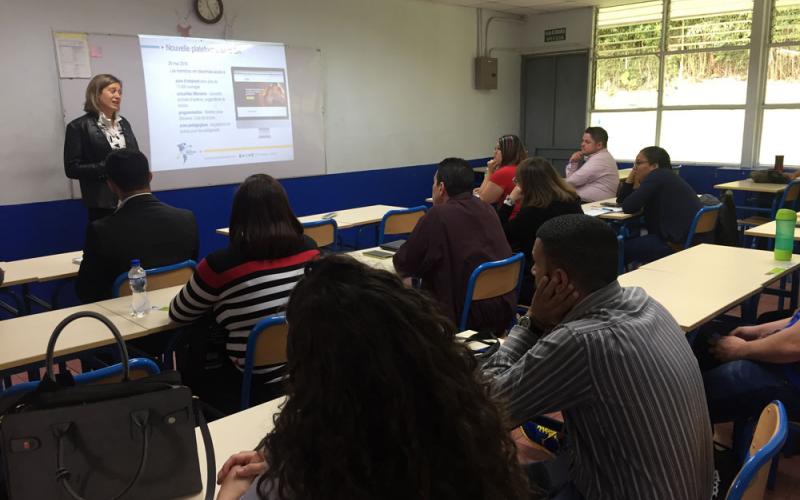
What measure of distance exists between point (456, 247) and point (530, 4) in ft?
19.3

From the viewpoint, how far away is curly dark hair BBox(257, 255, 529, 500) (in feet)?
2.55

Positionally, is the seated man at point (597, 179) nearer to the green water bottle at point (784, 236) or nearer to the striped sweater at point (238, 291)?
the green water bottle at point (784, 236)

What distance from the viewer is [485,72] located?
8.16 meters

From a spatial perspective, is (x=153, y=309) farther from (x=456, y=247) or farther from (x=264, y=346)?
(x=456, y=247)

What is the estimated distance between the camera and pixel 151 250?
2.95 m

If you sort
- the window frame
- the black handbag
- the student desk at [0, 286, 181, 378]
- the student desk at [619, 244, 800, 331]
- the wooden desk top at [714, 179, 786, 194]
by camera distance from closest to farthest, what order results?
the black handbag
the student desk at [0, 286, 181, 378]
the student desk at [619, 244, 800, 331]
the wooden desk top at [714, 179, 786, 194]
the window frame

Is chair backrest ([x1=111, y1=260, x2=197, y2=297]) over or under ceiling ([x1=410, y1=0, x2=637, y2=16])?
under

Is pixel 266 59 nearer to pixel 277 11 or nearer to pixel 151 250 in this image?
pixel 277 11

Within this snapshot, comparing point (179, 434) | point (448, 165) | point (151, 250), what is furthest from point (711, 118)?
point (179, 434)

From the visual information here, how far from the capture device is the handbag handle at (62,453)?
1.08m

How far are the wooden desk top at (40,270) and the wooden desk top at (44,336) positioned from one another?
84cm

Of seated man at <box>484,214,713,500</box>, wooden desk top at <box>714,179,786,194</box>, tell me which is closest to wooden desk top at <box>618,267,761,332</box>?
seated man at <box>484,214,713,500</box>

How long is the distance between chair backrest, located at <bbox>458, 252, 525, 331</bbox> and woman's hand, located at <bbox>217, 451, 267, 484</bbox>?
6.00 feet

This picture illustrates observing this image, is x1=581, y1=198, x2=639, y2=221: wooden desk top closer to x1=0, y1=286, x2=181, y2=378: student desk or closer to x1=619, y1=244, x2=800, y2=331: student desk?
x1=619, y1=244, x2=800, y2=331: student desk
